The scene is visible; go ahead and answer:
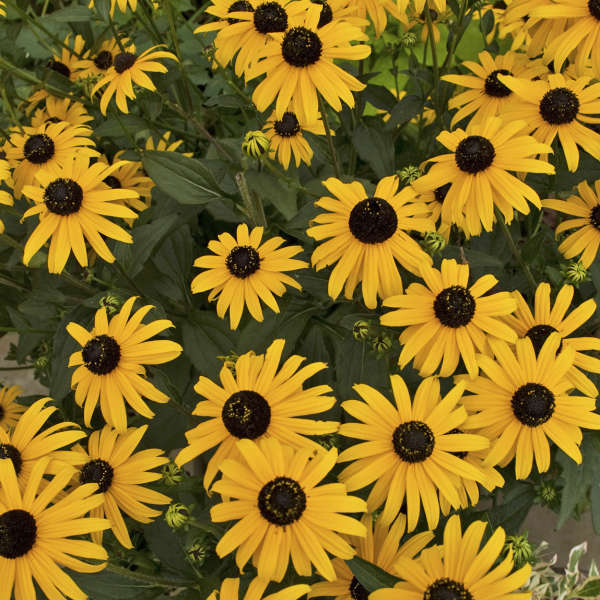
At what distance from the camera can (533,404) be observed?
99cm

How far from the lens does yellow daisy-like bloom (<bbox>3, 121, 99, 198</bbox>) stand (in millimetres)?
1452

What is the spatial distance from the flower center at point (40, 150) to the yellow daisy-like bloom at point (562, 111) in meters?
1.04

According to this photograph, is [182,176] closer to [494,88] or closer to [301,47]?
[301,47]

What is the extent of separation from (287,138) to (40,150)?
59 centimetres

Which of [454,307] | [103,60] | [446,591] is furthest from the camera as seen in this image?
[103,60]

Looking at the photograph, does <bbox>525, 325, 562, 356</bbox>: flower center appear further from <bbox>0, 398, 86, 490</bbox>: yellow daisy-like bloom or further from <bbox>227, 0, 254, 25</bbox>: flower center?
<bbox>227, 0, 254, 25</bbox>: flower center

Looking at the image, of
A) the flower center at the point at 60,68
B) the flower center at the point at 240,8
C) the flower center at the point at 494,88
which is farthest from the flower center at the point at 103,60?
the flower center at the point at 494,88

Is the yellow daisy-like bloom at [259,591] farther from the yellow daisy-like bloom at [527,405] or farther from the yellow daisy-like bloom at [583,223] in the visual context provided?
the yellow daisy-like bloom at [583,223]

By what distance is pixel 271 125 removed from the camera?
1.49m

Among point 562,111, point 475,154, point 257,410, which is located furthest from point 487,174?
point 257,410

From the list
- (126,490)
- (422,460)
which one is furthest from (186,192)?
(422,460)

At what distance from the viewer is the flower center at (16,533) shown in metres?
0.87

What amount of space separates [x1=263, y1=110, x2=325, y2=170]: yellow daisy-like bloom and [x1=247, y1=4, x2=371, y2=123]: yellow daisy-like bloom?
25 cm

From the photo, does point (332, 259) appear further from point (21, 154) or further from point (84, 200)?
point (21, 154)
